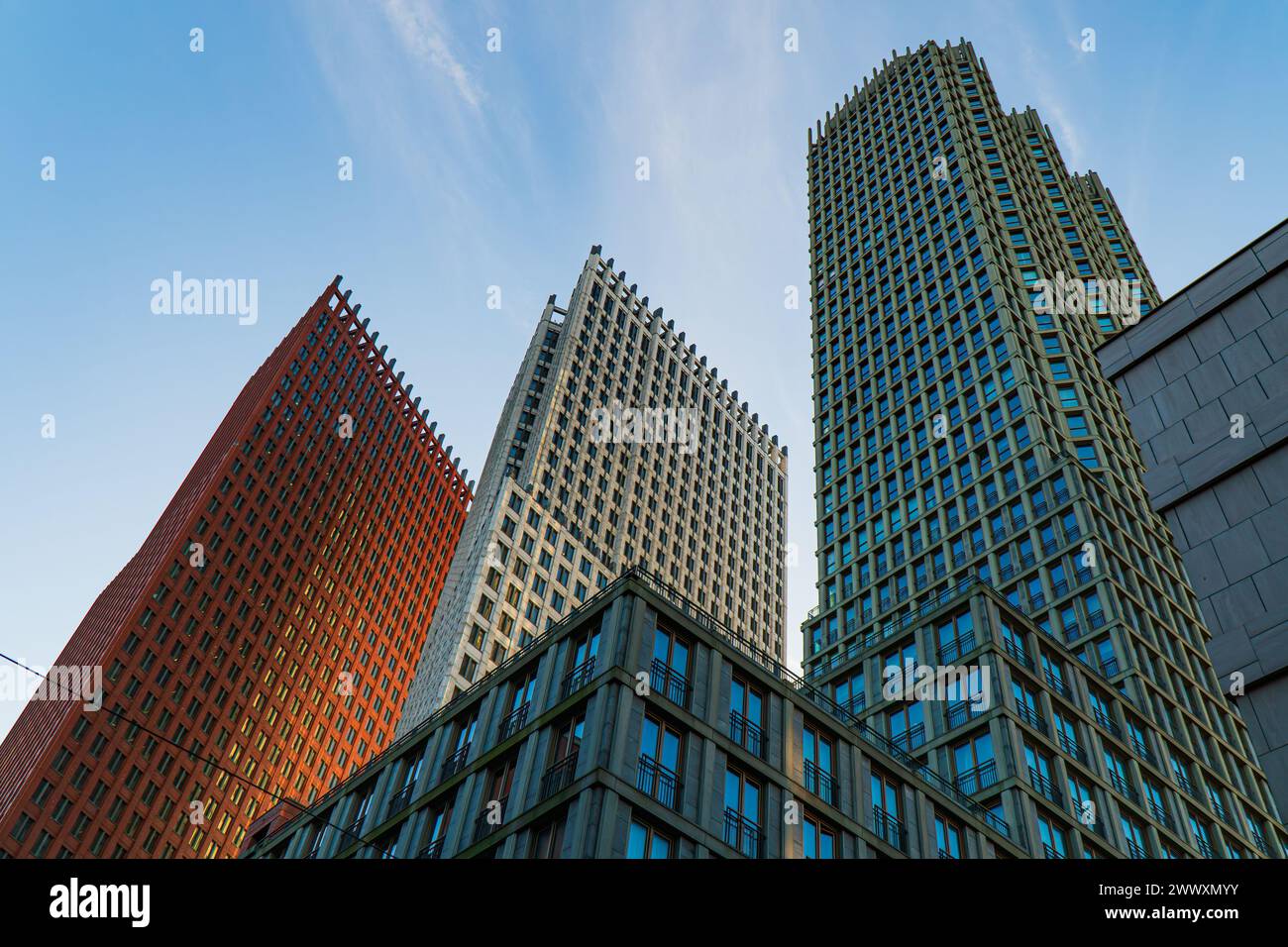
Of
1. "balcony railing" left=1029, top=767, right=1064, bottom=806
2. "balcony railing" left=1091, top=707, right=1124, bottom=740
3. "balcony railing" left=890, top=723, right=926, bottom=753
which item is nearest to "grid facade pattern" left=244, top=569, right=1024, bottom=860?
"balcony railing" left=1029, top=767, right=1064, bottom=806

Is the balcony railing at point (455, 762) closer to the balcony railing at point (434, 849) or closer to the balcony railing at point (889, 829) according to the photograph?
the balcony railing at point (434, 849)

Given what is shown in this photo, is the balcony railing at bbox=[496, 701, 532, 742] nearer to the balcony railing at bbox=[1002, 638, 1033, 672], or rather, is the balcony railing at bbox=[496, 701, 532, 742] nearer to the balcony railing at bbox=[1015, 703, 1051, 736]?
the balcony railing at bbox=[1015, 703, 1051, 736]

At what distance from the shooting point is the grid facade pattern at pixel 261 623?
303 ft

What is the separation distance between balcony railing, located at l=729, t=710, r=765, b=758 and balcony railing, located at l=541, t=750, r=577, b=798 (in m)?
5.44

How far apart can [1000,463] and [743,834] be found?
146 ft

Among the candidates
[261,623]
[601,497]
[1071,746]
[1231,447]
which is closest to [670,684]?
[1231,447]

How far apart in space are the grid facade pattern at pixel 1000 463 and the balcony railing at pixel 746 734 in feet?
48.4

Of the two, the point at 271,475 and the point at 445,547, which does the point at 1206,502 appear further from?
the point at 445,547

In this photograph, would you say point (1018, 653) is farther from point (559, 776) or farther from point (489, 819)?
point (489, 819)

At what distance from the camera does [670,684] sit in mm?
33094

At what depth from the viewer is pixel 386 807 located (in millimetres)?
38750

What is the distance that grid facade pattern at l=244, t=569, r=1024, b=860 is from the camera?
29.2m
